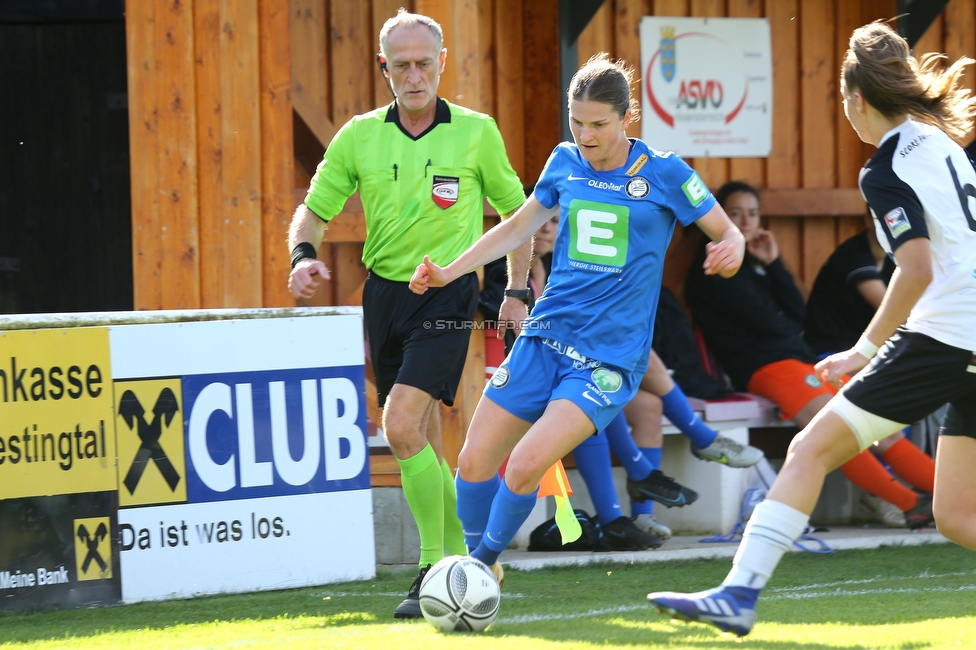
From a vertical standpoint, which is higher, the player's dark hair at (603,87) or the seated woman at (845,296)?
the player's dark hair at (603,87)

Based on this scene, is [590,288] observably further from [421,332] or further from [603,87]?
[421,332]

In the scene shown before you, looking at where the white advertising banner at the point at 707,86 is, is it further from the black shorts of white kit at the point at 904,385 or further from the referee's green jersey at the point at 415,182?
the black shorts of white kit at the point at 904,385

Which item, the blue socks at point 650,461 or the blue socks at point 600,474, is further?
the blue socks at point 650,461

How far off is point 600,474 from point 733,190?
2.53 metres

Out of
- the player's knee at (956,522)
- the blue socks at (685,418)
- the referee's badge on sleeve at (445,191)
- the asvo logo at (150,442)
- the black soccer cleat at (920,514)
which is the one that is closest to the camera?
the player's knee at (956,522)

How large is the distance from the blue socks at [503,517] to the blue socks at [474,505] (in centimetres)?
12

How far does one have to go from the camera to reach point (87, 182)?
1120 centimetres

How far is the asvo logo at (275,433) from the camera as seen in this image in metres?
5.60

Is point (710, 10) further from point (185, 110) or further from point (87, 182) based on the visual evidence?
point (87, 182)

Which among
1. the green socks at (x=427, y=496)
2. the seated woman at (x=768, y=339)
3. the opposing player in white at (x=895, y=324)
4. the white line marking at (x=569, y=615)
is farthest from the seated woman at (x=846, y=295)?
the opposing player in white at (x=895, y=324)

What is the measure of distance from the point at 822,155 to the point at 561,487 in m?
5.34

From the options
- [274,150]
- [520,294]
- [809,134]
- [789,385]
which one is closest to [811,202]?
[809,134]

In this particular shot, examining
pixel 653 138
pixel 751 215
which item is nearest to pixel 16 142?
pixel 653 138

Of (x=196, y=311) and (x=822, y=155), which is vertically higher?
(x=822, y=155)
